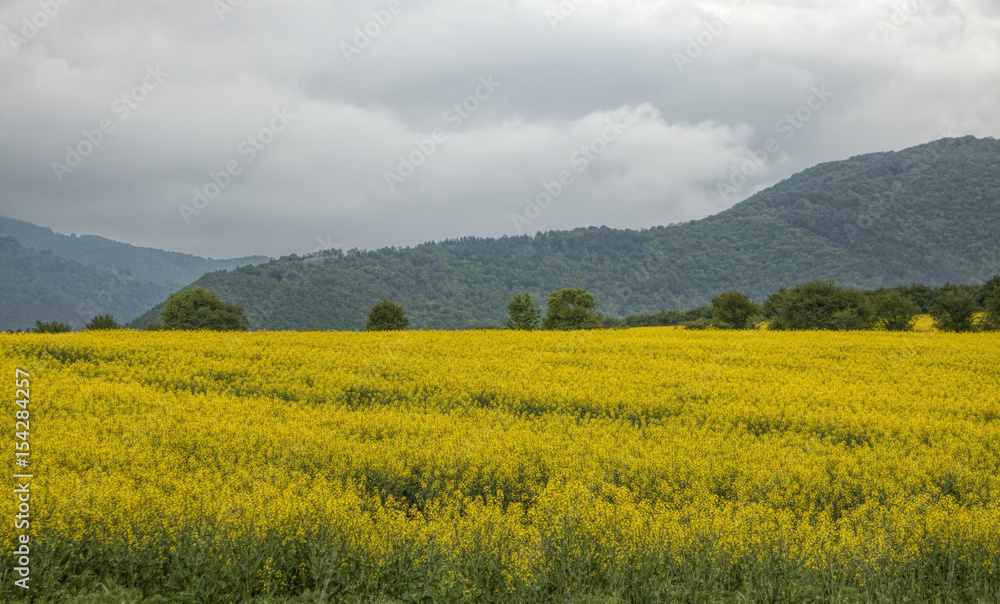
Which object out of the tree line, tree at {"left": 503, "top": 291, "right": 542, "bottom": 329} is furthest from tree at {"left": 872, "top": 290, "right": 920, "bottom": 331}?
tree at {"left": 503, "top": 291, "right": 542, "bottom": 329}

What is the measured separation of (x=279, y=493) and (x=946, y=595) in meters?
8.49

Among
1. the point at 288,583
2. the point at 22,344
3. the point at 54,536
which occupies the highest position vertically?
the point at 22,344

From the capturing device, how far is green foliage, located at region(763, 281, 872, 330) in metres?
41.5

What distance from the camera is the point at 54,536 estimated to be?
6.50m

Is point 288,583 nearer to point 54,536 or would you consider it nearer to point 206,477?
point 54,536

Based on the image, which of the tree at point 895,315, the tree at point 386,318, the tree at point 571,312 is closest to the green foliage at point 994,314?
the tree at point 895,315

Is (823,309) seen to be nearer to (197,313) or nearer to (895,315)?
(895,315)

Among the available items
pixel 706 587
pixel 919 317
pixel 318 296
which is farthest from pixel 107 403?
pixel 318 296

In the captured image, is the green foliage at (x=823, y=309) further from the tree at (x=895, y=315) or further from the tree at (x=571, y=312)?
the tree at (x=571, y=312)

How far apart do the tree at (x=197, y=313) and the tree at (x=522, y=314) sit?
2356 centimetres

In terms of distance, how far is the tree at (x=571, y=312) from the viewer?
52.8 m

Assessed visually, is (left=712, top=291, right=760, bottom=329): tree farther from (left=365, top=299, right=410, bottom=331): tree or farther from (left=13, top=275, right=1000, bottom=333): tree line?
(left=365, top=299, right=410, bottom=331): tree

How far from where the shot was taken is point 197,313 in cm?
4606

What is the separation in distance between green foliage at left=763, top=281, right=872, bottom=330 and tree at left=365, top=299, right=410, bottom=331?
Result: 29.1 metres
